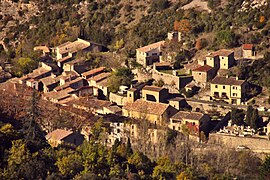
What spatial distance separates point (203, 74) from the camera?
1612 inches

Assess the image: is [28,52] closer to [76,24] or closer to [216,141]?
[76,24]

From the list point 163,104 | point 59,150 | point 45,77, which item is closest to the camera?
point 59,150

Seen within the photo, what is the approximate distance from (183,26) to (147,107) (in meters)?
11.4

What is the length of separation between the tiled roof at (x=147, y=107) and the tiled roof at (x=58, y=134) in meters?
4.71

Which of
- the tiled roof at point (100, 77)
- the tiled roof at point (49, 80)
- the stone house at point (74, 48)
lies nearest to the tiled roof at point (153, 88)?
the tiled roof at point (100, 77)

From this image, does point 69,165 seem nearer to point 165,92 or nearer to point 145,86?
point 165,92

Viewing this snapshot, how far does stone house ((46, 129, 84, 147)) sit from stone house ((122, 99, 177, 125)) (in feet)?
12.3

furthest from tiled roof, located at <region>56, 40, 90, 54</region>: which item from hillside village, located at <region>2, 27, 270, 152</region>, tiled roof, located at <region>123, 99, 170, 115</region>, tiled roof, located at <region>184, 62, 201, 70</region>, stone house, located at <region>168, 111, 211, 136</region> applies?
stone house, located at <region>168, 111, 211, 136</region>

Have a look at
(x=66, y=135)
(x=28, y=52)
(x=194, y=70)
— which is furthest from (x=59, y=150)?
(x=28, y=52)

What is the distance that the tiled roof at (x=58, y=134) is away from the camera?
34059mm

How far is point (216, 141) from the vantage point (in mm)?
35188

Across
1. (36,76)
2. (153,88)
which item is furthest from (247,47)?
(36,76)

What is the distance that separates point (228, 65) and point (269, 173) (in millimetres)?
13366

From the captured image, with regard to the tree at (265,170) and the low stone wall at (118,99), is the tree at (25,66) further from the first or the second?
the tree at (265,170)
